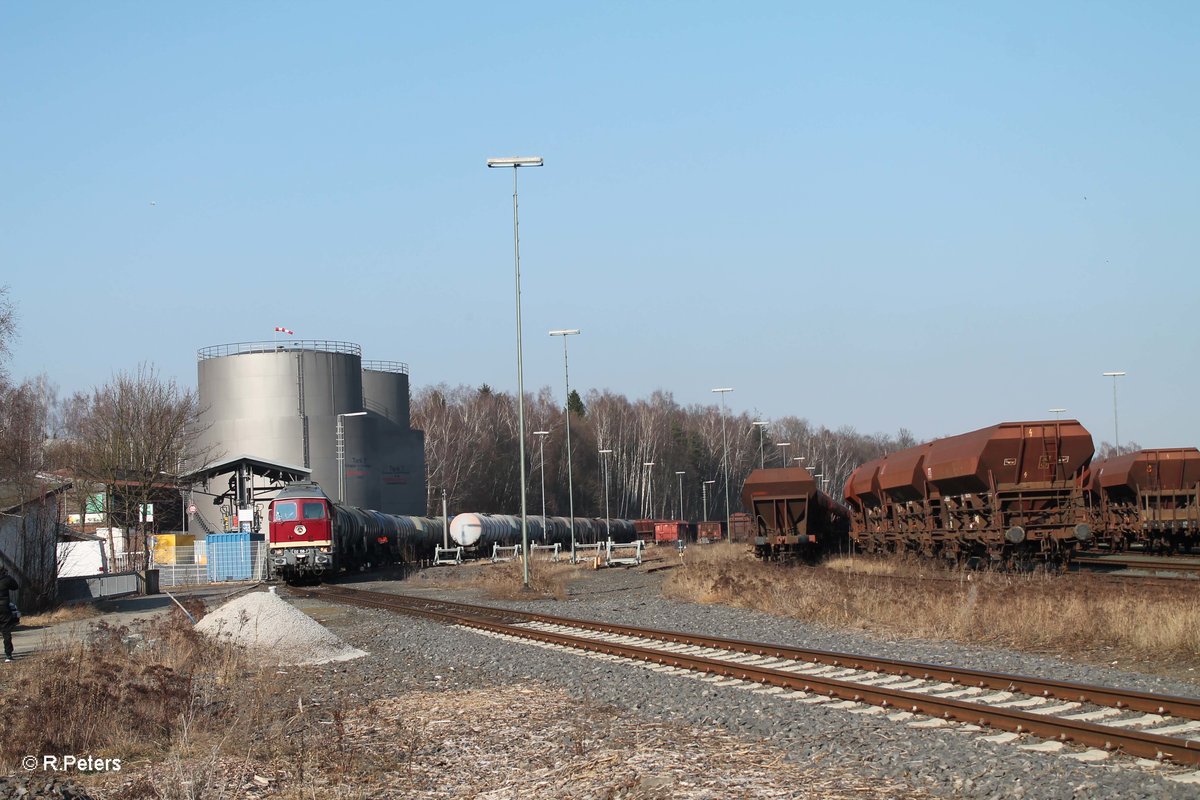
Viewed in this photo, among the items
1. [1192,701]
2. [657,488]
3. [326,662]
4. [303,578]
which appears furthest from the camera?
[657,488]

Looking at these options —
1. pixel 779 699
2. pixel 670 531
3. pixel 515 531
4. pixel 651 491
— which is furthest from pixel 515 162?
pixel 651 491

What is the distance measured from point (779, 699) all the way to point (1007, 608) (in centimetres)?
689

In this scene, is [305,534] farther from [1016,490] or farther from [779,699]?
[779,699]

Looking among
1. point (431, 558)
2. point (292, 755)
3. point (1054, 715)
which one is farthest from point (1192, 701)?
point (431, 558)

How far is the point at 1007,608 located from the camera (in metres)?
16.4

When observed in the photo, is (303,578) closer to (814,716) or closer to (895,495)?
(895,495)

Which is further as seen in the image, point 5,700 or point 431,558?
point 431,558

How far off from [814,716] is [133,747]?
231 inches

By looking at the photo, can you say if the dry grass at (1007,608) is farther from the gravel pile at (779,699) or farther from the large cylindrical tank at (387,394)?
the large cylindrical tank at (387,394)

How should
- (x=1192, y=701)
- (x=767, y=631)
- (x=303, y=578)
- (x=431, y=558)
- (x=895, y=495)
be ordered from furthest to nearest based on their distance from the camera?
(x=431, y=558), (x=303, y=578), (x=895, y=495), (x=767, y=631), (x=1192, y=701)

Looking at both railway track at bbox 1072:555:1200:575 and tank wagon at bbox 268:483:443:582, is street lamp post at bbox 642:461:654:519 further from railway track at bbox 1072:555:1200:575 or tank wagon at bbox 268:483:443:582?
railway track at bbox 1072:555:1200:575

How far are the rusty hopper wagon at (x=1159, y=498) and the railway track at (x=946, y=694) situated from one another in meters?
23.3

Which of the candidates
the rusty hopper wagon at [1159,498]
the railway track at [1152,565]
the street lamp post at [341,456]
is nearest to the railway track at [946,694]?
the railway track at [1152,565]

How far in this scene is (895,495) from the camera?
33344 mm
